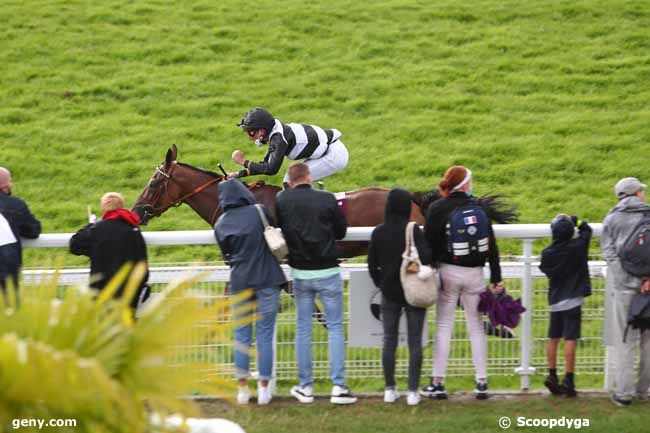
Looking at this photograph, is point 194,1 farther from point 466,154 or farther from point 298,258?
point 298,258

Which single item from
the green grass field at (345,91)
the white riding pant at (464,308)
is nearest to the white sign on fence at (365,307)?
the white riding pant at (464,308)

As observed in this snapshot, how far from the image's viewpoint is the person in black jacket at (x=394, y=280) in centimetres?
742

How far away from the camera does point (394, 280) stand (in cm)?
741

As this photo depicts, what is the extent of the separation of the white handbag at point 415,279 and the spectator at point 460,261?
27 centimetres

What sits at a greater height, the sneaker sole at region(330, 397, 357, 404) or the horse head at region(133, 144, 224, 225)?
the horse head at region(133, 144, 224, 225)

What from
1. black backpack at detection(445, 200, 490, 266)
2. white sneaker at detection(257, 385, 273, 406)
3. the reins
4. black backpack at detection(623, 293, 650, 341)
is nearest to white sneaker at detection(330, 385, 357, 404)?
white sneaker at detection(257, 385, 273, 406)

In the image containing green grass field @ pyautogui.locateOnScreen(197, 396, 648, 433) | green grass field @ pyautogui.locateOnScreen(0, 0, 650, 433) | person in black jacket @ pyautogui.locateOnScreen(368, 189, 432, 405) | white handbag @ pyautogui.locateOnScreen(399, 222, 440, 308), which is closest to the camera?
green grass field @ pyautogui.locateOnScreen(197, 396, 648, 433)

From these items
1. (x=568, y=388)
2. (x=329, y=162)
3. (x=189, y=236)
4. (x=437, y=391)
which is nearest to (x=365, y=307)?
(x=437, y=391)

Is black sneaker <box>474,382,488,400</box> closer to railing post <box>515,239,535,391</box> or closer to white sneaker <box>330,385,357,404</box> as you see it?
railing post <box>515,239,535,391</box>

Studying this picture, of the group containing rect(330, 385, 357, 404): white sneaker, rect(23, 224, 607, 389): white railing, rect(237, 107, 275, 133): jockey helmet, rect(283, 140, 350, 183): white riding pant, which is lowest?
rect(330, 385, 357, 404): white sneaker

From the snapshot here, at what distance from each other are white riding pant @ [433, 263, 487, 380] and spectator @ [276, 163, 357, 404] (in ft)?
2.05

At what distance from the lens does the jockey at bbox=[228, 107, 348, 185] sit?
10016mm

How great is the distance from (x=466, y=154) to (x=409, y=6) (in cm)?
605

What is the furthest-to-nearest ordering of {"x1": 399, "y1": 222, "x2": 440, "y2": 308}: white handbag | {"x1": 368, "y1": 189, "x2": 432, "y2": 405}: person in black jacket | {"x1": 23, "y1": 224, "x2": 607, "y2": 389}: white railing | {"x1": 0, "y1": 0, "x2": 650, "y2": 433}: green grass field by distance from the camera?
{"x1": 0, "y1": 0, "x2": 650, "y2": 433}: green grass field
{"x1": 23, "y1": 224, "x2": 607, "y2": 389}: white railing
{"x1": 368, "y1": 189, "x2": 432, "y2": 405}: person in black jacket
{"x1": 399, "y1": 222, "x2": 440, "y2": 308}: white handbag
